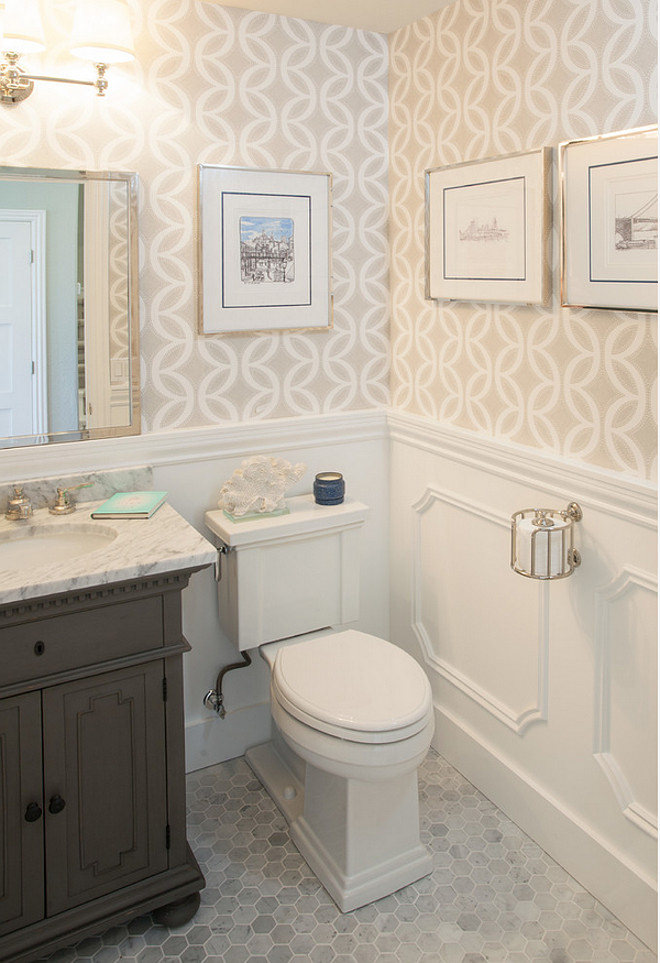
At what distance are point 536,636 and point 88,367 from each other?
1.36m

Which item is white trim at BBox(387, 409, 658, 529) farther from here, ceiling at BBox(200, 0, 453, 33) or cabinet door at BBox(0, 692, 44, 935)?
cabinet door at BBox(0, 692, 44, 935)

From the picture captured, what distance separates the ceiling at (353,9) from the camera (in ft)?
7.32

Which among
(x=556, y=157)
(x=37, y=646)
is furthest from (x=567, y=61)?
(x=37, y=646)

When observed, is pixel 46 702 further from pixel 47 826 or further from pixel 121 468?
pixel 121 468

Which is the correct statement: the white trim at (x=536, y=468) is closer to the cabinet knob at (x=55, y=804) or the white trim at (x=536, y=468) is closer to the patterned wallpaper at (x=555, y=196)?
the patterned wallpaper at (x=555, y=196)

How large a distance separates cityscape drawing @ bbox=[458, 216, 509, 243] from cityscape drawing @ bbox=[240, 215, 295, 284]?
499 millimetres

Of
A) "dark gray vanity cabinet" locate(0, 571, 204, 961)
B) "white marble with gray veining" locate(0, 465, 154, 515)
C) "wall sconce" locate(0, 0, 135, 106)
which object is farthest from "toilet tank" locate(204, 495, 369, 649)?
"wall sconce" locate(0, 0, 135, 106)

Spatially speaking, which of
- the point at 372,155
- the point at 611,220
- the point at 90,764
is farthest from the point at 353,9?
the point at 90,764

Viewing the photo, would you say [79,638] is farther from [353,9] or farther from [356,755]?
[353,9]

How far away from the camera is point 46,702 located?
5.79 feet

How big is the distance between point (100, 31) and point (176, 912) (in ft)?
6.74

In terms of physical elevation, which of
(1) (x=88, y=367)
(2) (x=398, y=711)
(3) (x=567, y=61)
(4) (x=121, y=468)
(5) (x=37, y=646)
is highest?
(3) (x=567, y=61)

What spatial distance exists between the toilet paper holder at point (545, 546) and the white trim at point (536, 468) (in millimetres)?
79

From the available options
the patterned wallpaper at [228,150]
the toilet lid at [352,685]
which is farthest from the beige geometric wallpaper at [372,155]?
the toilet lid at [352,685]
